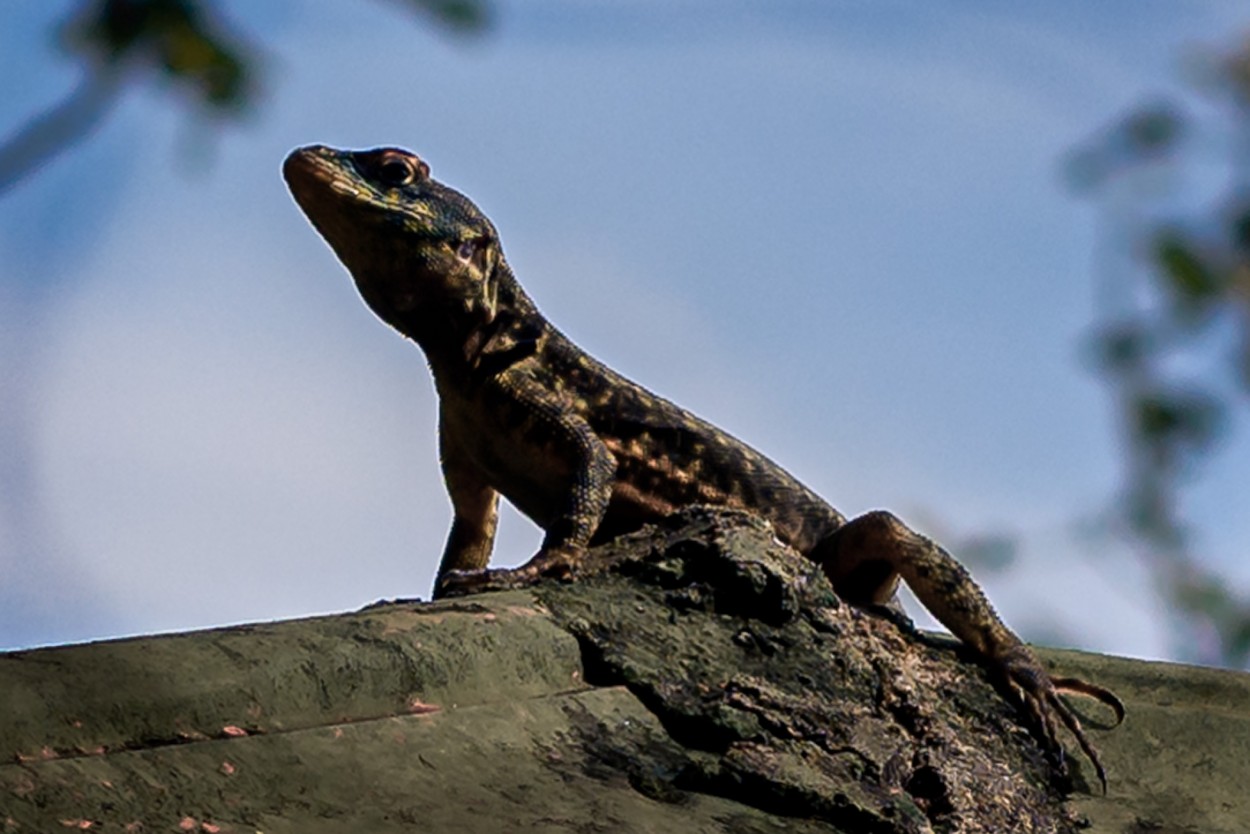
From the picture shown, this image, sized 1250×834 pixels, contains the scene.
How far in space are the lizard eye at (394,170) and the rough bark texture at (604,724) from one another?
1846 millimetres

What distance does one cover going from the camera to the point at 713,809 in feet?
11.2

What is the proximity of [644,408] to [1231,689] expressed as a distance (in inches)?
77.4

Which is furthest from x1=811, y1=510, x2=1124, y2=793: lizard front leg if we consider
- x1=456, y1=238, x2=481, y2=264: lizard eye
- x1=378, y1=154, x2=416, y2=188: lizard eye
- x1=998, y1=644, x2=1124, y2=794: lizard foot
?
x1=378, y1=154, x2=416, y2=188: lizard eye

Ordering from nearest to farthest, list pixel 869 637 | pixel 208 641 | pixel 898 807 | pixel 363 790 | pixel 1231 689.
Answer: pixel 363 790 → pixel 208 641 → pixel 898 807 → pixel 869 637 → pixel 1231 689

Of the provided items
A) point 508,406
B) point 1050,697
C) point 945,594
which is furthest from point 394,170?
point 1050,697

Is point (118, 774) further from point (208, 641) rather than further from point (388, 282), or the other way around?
point (388, 282)

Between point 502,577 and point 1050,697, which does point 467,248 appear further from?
point 1050,697

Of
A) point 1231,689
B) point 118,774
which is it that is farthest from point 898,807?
point 1231,689

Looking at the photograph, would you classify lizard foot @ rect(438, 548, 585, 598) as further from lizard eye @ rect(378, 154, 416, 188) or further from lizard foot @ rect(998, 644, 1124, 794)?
lizard eye @ rect(378, 154, 416, 188)

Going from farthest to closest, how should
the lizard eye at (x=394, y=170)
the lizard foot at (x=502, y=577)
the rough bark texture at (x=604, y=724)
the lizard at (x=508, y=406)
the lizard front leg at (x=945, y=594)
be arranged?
the lizard eye at (x=394, y=170)
the lizard at (x=508, y=406)
the lizard front leg at (x=945, y=594)
the lizard foot at (x=502, y=577)
the rough bark texture at (x=604, y=724)

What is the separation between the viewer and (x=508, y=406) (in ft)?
20.0

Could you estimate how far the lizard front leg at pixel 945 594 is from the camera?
4.93m

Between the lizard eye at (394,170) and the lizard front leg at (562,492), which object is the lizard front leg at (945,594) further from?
the lizard eye at (394,170)

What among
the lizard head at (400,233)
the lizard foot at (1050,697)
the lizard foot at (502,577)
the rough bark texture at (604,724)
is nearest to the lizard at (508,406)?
the lizard head at (400,233)
